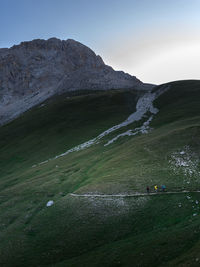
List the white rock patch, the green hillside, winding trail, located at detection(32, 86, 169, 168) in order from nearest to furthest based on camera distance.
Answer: the green hillside, the white rock patch, winding trail, located at detection(32, 86, 169, 168)

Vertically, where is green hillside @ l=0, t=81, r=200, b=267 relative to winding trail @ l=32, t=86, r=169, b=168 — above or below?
below

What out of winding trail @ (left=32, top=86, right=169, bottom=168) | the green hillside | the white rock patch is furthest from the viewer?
winding trail @ (left=32, top=86, right=169, bottom=168)

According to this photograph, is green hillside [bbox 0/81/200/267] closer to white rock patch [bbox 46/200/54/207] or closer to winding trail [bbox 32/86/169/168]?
white rock patch [bbox 46/200/54/207]

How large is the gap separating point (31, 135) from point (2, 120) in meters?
88.0

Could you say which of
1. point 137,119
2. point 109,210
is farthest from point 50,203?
point 137,119

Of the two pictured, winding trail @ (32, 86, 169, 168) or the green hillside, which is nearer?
the green hillside

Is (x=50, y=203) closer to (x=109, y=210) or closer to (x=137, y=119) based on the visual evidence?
(x=109, y=210)

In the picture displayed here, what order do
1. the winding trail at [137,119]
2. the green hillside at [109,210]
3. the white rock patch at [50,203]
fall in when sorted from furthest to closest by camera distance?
the winding trail at [137,119] < the white rock patch at [50,203] < the green hillside at [109,210]

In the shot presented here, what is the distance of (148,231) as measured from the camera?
2839cm

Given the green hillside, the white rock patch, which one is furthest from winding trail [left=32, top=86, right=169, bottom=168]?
the white rock patch

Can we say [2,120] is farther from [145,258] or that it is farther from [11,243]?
[145,258]

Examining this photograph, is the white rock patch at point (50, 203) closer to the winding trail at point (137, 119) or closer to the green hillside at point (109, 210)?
the green hillside at point (109, 210)

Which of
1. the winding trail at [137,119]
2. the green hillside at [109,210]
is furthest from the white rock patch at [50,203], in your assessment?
the winding trail at [137,119]

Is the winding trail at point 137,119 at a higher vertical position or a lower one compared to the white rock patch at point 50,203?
higher
